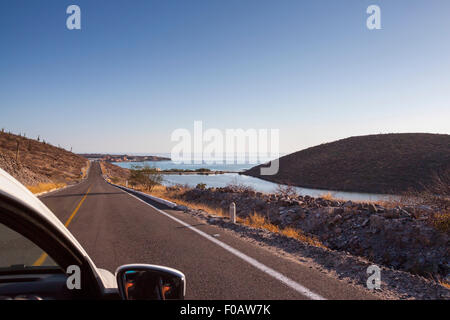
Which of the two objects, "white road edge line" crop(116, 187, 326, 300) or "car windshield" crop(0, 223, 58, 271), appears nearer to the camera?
"white road edge line" crop(116, 187, 326, 300)

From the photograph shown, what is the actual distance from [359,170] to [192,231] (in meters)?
35.7

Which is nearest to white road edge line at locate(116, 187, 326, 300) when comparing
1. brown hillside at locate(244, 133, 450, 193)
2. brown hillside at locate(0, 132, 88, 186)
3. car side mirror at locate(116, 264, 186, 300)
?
car side mirror at locate(116, 264, 186, 300)

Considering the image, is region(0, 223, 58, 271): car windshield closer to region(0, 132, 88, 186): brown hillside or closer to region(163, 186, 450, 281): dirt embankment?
region(163, 186, 450, 281): dirt embankment

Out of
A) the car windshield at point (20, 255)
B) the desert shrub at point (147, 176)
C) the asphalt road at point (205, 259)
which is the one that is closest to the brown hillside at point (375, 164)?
the desert shrub at point (147, 176)

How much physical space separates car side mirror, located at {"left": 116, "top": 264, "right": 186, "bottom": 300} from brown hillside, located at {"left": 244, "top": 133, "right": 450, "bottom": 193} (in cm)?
2800

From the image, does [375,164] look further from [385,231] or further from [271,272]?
[271,272]

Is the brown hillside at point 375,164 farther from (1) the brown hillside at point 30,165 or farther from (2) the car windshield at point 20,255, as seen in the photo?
(1) the brown hillside at point 30,165

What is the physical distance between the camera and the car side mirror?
1.77 meters

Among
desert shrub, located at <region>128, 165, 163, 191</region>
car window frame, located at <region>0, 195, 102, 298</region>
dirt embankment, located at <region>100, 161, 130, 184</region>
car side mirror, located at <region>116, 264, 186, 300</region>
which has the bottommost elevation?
dirt embankment, located at <region>100, 161, 130, 184</region>

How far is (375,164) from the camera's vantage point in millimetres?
38344

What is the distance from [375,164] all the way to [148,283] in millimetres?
42741

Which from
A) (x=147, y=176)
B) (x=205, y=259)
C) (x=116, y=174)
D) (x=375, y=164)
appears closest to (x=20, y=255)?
(x=205, y=259)
